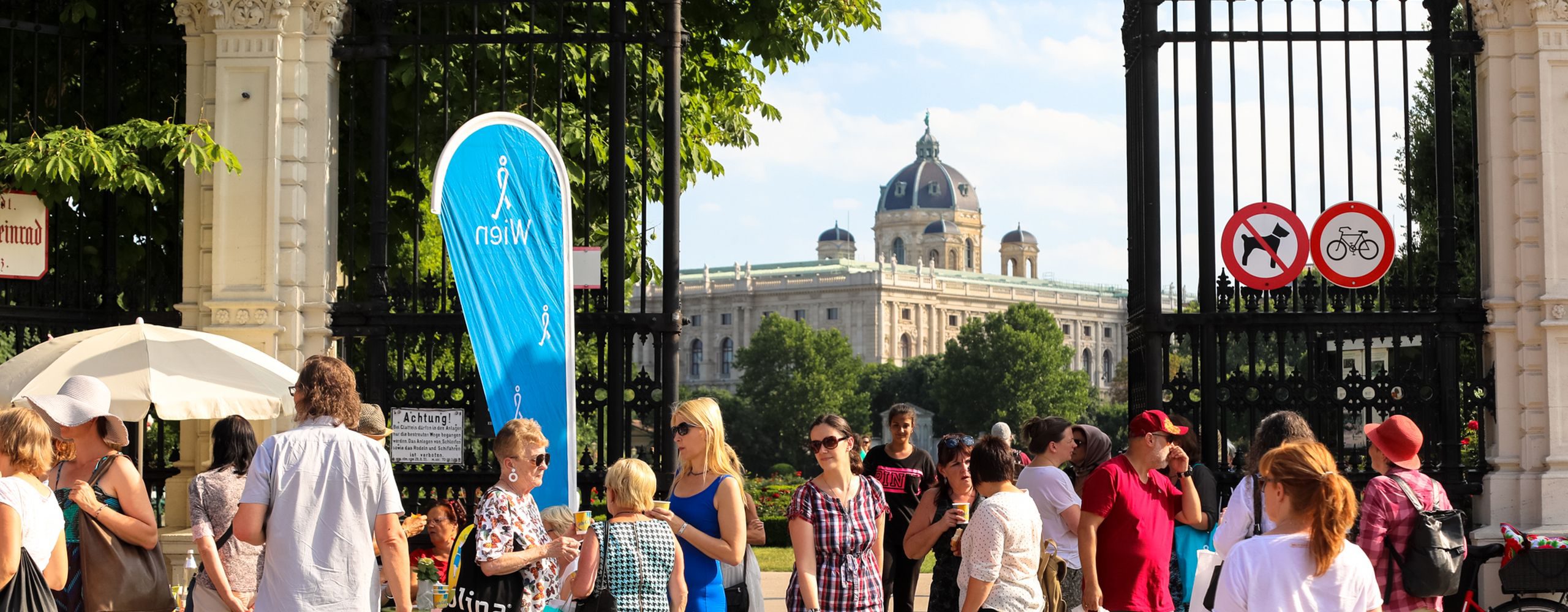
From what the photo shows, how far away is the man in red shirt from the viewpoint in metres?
6.45

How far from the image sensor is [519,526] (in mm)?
5582

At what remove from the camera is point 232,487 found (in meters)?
5.92

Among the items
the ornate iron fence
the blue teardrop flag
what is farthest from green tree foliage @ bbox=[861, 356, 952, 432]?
the blue teardrop flag

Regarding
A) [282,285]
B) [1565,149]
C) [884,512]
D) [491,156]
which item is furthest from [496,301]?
[1565,149]

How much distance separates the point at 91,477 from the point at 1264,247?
5721 millimetres

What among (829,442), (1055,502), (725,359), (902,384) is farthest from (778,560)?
(725,359)

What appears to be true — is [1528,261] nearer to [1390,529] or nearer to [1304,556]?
[1390,529]

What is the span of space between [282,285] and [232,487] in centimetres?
312

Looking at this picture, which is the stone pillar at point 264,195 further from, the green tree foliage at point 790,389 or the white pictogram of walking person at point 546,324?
the green tree foliage at point 790,389

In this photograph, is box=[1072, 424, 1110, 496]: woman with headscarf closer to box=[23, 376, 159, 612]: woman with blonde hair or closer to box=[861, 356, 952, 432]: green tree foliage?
box=[23, 376, 159, 612]: woman with blonde hair

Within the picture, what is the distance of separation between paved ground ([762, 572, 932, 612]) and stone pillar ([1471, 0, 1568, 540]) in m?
3.45

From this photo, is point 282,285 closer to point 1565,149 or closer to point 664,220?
point 664,220

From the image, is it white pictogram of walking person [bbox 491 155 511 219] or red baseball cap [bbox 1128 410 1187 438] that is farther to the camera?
white pictogram of walking person [bbox 491 155 511 219]

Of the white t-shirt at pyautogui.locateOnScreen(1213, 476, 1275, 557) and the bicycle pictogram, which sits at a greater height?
the bicycle pictogram
